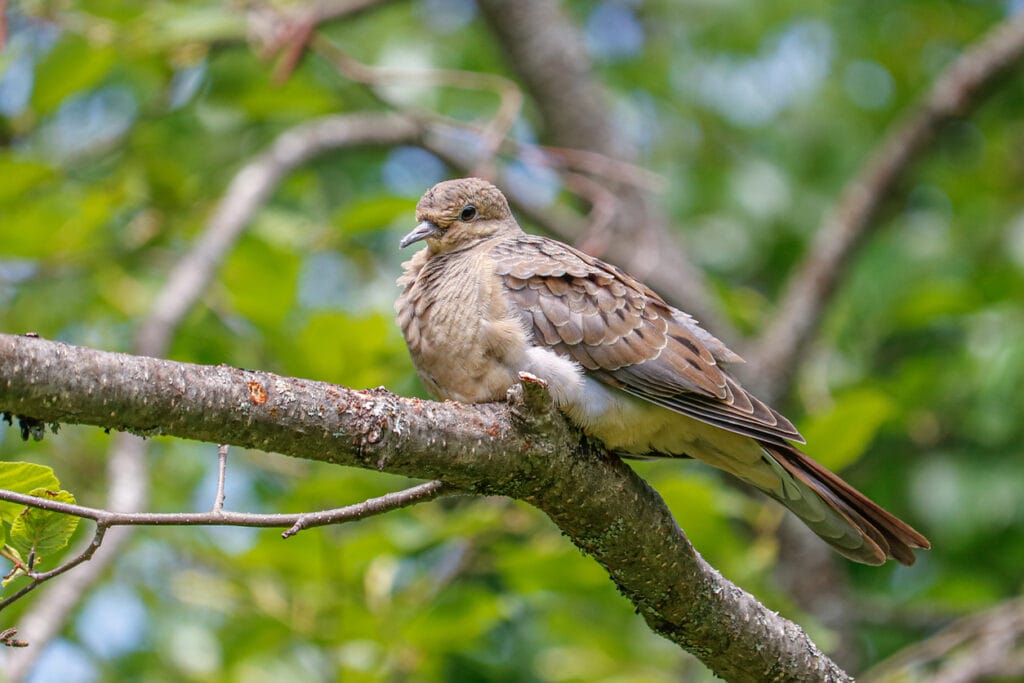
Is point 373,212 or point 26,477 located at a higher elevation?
point 26,477

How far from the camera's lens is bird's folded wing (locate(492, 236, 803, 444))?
315 cm

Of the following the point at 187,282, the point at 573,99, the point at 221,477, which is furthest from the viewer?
the point at 573,99

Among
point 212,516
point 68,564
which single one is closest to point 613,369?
point 212,516

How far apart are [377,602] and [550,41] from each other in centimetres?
321

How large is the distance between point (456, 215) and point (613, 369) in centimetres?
90

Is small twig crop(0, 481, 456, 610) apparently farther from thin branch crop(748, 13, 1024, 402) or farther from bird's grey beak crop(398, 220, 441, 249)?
thin branch crop(748, 13, 1024, 402)

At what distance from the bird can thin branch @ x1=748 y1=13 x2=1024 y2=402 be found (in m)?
2.46

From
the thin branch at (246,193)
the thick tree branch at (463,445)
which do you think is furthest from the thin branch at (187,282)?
the thick tree branch at (463,445)

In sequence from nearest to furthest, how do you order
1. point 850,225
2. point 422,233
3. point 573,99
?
point 422,233 → point 850,225 → point 573,99

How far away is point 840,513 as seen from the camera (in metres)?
3.13

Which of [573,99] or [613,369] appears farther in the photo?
[573,99]

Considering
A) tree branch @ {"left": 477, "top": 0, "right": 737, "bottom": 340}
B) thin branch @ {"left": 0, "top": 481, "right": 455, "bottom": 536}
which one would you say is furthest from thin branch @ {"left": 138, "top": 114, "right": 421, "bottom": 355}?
thin branch @ {"left": 0, "top": 481, "right": 455, "bottom": 536}

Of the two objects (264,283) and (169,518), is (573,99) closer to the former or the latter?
(264,283)

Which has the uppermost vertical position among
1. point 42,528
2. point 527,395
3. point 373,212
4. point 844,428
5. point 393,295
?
point 527,395
